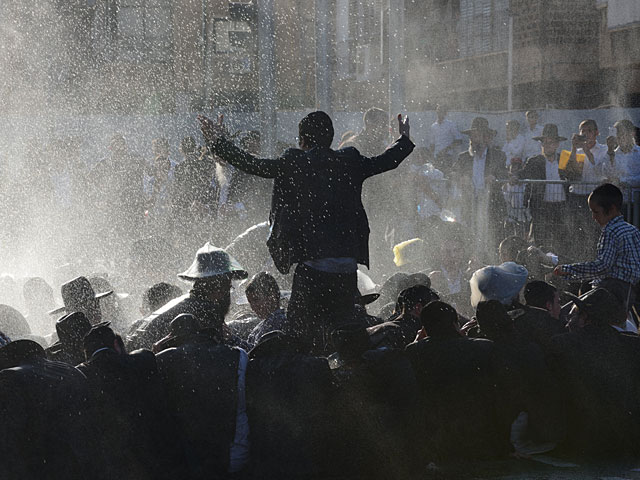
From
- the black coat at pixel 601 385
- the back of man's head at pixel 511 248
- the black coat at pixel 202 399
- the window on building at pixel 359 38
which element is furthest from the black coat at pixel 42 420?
the window on building at pixel 359 38

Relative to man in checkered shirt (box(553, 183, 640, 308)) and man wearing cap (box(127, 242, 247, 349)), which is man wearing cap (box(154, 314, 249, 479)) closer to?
man wearing cap (box(127, 242, 247, 349))

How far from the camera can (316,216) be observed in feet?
19.7

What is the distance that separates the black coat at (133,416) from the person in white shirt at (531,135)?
27.7ft

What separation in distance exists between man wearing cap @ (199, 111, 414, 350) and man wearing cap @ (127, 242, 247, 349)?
1.13ft

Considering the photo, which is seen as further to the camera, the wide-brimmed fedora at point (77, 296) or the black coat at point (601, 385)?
the wide-brimmed fedora at point (77, 296)

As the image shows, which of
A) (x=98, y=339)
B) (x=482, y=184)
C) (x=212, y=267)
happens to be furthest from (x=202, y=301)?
(x=482, y=184)

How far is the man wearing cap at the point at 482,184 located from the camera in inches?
398

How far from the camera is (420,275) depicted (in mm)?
7426

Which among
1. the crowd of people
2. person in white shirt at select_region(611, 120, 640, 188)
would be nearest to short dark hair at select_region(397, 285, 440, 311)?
the crowd of people

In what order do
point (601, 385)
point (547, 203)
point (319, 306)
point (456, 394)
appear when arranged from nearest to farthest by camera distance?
point (456, 394)
point (601, 385)
point (319, 306)
point (547, 203)

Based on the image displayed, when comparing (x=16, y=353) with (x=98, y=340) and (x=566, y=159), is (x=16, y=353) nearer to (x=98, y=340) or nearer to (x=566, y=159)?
(x=98, y=340)

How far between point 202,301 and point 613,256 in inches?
117

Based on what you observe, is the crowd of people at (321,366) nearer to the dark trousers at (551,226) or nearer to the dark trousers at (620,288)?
the dark trousers at (620,288)

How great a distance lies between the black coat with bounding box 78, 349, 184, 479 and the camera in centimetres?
457
